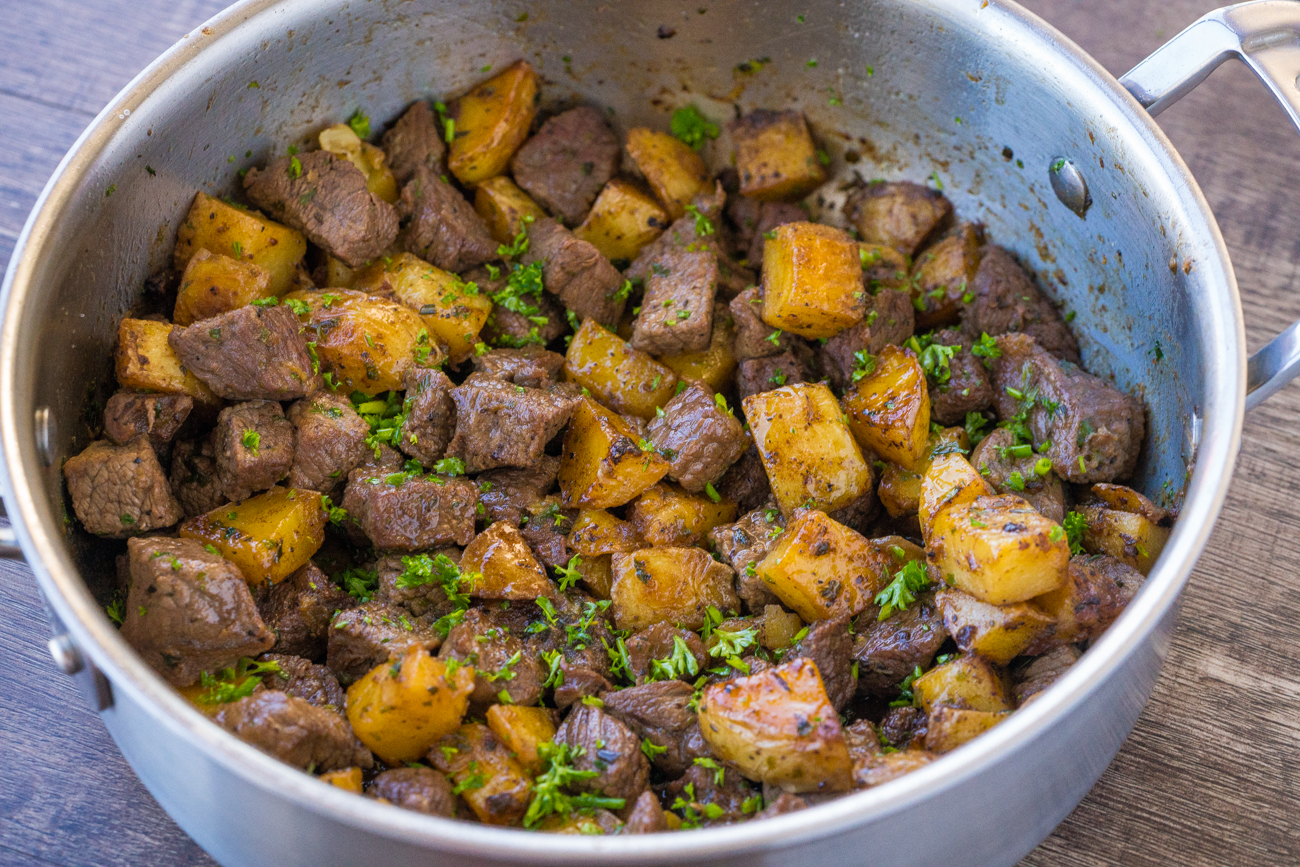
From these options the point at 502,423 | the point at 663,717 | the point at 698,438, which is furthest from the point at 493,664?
the point at 698,438

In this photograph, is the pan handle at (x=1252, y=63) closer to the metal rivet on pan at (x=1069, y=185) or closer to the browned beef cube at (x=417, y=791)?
the metal rivet on pan at (x=1069, y=185)

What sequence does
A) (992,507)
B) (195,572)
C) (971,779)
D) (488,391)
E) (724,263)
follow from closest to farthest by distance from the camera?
(971,779) → (195,572) → (992,507) → (488,391) → (724,263)

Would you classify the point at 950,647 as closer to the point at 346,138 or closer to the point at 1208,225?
the point at 1208,225

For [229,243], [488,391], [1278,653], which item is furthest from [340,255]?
[1278,653]

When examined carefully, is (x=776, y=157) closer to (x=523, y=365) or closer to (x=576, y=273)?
(x=576, y=273)

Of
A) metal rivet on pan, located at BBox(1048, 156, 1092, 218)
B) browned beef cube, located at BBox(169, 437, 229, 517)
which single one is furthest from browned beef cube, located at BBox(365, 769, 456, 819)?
metal rivet on pan, located at BBox(1048, 156, 1092, 218)

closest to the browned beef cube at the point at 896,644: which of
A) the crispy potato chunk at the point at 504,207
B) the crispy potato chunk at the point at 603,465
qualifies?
the crispy potato chunk at the point at 603,465
